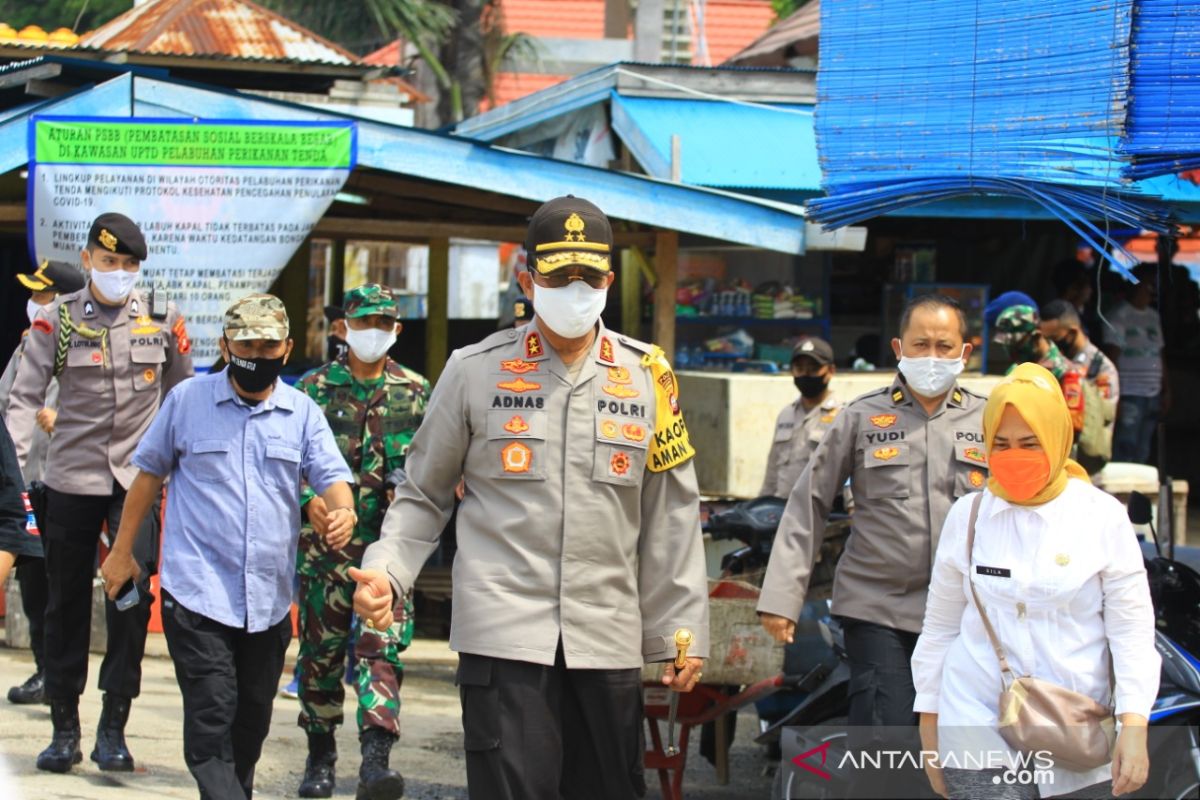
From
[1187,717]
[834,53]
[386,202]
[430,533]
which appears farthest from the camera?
[386,202]

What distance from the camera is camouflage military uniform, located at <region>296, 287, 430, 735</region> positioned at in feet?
21.9

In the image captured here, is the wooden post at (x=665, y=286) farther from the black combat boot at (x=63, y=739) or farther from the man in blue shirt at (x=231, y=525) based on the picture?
the man in blue shirt at (x=231, y=525)

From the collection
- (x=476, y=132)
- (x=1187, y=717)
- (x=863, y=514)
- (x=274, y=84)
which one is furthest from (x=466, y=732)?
(x=476, y=132)

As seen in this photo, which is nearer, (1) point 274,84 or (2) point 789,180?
(2) point 789,180

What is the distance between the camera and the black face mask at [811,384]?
28.1 feet

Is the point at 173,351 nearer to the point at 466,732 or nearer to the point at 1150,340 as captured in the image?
the point at 466,732

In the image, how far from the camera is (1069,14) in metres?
5.79

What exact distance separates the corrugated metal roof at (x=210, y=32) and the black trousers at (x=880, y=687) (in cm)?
1037

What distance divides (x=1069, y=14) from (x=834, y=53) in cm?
91

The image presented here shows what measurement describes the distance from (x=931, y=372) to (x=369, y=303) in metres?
2.39

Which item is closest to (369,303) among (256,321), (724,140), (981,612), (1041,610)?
(256,321)

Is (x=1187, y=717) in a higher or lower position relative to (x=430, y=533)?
lower

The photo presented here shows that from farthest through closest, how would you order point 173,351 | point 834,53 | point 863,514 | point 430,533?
point 173,351 < point 834,53 < point 863,514 < point 430,533

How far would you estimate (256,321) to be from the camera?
18.8 ft
